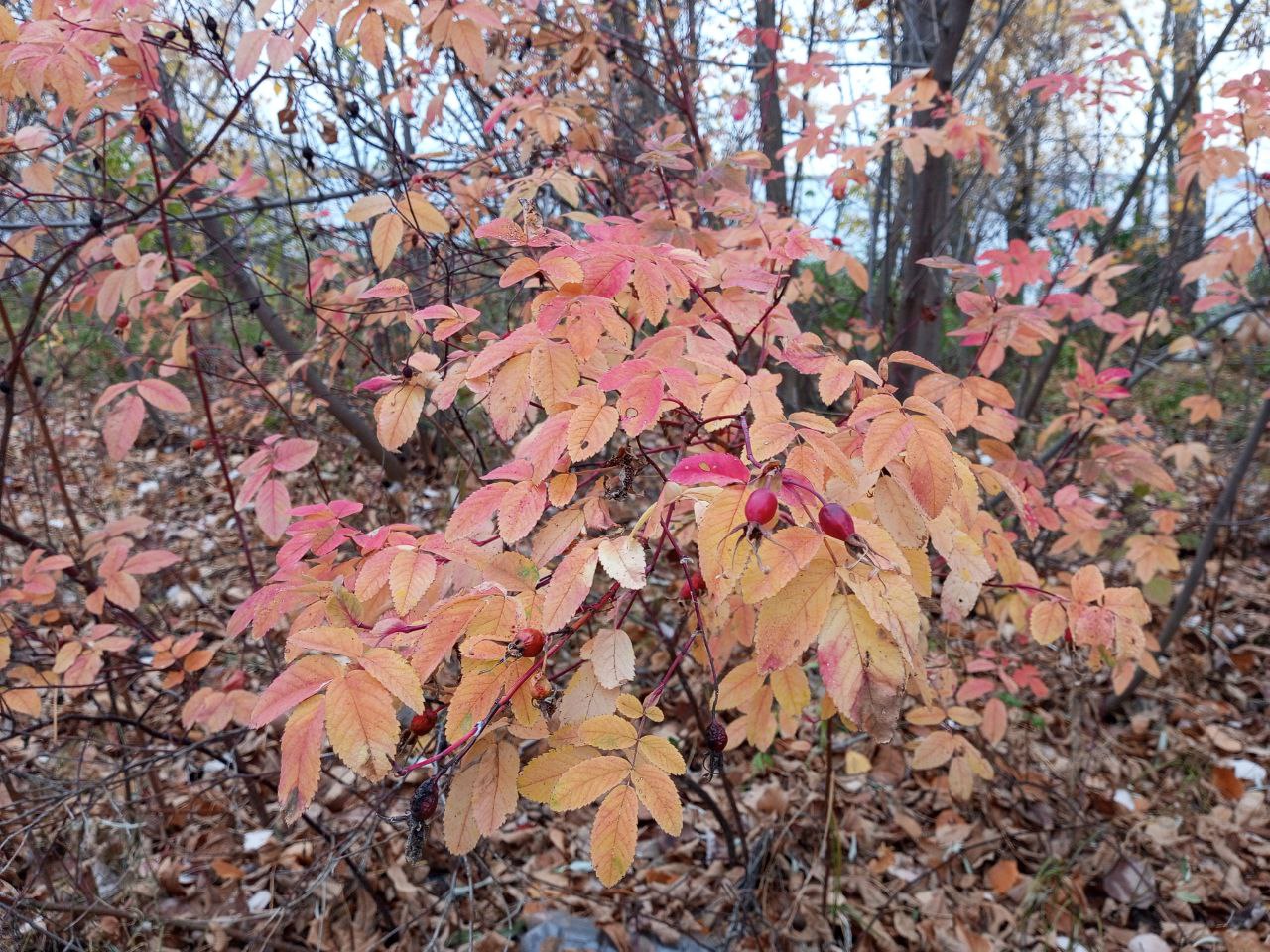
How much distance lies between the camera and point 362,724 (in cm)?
78

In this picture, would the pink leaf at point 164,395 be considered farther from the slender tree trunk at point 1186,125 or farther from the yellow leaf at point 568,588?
the slender tree trunk at point 1186,125

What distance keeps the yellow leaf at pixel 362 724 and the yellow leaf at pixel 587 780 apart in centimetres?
21

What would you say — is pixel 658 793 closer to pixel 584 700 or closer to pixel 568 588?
pixel 584 700

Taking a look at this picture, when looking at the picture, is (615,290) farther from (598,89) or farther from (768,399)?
(598,89)

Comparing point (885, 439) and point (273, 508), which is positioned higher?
point (885, 439)

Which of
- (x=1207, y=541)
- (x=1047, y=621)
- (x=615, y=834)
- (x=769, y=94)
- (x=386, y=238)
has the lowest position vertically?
(x=1207, y=541)

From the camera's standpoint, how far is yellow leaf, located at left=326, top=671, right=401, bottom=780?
77cm

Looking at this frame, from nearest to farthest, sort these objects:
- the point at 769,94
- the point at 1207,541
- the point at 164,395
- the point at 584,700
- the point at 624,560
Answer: the point at 624,560 → the point at 584,700 → the point at 164,395 → the point at 1207,541 → the point at 769,94

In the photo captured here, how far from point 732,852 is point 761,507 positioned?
161cm

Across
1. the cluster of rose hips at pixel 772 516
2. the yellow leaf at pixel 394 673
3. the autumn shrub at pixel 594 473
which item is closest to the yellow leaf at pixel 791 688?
the autumn shrub at pixel 594 473

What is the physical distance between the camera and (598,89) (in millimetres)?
3434

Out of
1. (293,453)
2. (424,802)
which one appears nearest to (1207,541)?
(424,802)

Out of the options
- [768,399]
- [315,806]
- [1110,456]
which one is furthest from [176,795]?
[1110,456]

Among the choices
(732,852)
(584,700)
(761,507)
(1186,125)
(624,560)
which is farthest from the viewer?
(1186,125)
